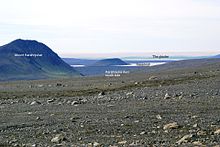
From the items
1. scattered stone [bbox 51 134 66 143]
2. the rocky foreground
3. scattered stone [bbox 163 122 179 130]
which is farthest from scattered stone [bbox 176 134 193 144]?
scattered stone [bbox 51 134 66 143]

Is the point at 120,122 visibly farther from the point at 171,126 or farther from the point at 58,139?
the point at 58,139

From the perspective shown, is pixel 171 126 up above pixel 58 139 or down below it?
above

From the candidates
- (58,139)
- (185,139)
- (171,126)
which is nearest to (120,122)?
(171,126)

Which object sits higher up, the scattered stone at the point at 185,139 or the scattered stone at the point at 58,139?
the scattered stone at the point at 185,139

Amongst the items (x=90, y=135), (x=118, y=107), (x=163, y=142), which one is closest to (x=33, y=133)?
(x=90, y=135)

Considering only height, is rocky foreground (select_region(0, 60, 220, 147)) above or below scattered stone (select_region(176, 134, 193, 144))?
below

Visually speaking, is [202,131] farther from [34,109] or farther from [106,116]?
[34,109]

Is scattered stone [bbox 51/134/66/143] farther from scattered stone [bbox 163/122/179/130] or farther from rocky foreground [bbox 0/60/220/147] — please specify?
scattered stone [bbox 163/122/179/130]

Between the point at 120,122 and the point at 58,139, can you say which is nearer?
the point at 58,139

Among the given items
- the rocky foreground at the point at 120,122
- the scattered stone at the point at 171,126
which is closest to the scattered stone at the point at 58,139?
the rocky foreground at the point at 120,122

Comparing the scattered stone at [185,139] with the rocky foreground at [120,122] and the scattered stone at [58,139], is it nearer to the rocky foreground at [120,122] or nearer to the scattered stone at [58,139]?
the rocky foreground at [120,122]

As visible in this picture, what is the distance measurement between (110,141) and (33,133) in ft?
10.4

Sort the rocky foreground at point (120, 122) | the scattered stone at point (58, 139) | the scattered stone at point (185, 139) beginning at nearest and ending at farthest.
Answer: the scattered stone at point (185, 139), the rocky foreground at point (120, 122), the scattered stone at point (58, 139)

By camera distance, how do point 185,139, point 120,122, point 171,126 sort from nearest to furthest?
point 185,139, point 171,126, point 120,122
